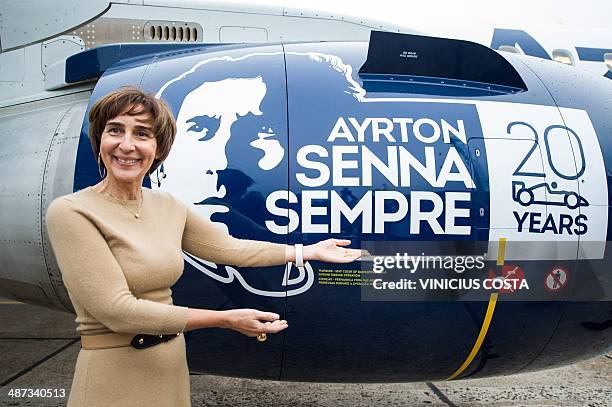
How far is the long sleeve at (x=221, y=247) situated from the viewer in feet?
5.99

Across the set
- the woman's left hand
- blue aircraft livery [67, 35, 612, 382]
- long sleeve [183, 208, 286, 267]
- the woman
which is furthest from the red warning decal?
the woman

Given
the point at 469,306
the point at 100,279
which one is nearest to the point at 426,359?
the point at 469,306

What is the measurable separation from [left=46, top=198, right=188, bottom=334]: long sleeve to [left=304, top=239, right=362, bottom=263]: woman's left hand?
29.9 inches

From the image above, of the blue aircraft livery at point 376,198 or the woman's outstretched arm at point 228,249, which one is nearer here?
the woman's outstretched arm at point 228,249

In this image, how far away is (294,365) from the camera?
2777 millimetres

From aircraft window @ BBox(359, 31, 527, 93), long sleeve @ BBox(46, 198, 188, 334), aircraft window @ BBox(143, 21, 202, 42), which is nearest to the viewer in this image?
long sleeve @ BBox(46, 198, 188, 334)

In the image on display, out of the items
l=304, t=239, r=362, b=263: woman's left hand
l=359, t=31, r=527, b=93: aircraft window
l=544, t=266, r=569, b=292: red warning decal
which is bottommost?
l=544, t=266, r=569, b=292: red warning decal

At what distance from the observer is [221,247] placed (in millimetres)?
A: 1893

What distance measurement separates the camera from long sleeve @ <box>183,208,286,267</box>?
5.99ft

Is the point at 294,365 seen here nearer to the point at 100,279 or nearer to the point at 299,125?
the point at 299,125

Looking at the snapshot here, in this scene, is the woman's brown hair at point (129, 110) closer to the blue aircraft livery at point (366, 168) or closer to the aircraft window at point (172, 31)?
the blue aircraft livery at point (366, 168)

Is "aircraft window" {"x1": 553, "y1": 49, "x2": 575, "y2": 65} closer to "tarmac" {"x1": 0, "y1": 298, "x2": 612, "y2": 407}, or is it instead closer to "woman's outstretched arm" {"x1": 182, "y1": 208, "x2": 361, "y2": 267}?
"tarmac" {"x1": 0, "y1": 298, "x2": 612, "y2": 407}

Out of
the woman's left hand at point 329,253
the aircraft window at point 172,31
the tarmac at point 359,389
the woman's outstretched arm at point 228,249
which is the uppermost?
the aircraft window at point 172,31

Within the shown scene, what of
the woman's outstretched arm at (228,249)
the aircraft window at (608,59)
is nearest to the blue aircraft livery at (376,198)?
the woman's outstretched arm at (228,249)
